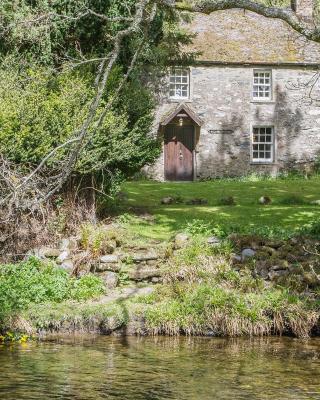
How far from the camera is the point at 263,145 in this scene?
3500 centimetres

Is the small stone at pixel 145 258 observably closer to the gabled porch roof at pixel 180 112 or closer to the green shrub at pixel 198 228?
the green shrub at pixel 198 228

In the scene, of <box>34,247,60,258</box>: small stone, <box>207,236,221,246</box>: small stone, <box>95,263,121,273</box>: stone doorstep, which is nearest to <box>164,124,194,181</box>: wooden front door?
<box>207,236,221,246</box>: small stone

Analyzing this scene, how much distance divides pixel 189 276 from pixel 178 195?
29.3 feet

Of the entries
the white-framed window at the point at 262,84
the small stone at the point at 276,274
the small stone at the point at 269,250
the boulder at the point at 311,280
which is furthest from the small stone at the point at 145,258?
the white-framed window at the point at 262,84

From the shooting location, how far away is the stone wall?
33.8 meters

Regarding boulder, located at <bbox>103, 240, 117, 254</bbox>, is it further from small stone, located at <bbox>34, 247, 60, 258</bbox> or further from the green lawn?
the green lawn

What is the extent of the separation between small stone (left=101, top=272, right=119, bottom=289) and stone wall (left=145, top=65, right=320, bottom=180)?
1692 cm

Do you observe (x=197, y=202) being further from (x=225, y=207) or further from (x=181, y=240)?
(x=181, y=240)

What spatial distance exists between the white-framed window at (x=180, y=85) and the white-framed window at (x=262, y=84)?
9.92 ft

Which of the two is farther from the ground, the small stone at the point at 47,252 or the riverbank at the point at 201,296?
the small stone at the point at 47,252

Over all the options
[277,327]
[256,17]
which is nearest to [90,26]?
[277,327]

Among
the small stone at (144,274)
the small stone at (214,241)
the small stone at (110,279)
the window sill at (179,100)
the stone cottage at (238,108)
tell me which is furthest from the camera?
the stone cottage at (238,108)

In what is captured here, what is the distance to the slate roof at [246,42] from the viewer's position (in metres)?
34.0

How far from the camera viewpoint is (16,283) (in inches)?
620
